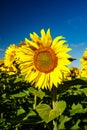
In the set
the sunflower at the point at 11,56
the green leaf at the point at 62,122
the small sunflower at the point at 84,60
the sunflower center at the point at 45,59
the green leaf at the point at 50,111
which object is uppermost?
the sunflower at the point at 11,56

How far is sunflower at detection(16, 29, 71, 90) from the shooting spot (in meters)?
5.11

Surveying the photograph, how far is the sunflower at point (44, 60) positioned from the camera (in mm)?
5105

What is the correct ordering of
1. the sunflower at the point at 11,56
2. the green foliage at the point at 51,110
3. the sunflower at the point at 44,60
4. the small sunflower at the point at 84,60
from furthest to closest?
the sunflower at the point at 11,56 → the small sunflower at the point at 84,60 → the sunflower at the point at 44,60 → the green foliage at the point at 51,110

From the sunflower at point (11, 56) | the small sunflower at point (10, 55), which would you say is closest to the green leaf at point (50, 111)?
the sunflower at point (11, 56)

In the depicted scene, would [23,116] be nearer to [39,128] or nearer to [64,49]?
[64,49]

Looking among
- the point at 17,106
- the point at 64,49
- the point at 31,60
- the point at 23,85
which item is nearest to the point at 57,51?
the point at 64,49

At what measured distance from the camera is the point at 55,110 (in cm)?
458

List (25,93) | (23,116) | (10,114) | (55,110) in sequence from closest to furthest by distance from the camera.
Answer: (55,110) → (23,116) → (25,93) → (10,114)

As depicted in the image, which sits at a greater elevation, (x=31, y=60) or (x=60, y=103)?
(x=31, y=60)

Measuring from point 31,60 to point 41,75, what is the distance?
0.31m

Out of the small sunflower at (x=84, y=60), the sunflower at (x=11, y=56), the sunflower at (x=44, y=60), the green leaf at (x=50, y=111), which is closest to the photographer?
the green leaf at (x=50, y=111)

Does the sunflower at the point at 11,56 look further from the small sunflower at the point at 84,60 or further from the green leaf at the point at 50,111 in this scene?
the green leaf at the point at 50,111

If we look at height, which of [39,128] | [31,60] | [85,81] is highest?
[31,60]

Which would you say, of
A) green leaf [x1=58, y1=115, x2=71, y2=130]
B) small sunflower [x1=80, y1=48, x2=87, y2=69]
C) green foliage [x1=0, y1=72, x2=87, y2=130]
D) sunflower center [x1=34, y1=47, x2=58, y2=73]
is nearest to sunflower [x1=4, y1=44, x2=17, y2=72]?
green foliage [x1=0, y1=72, x2=87, y2=130]
